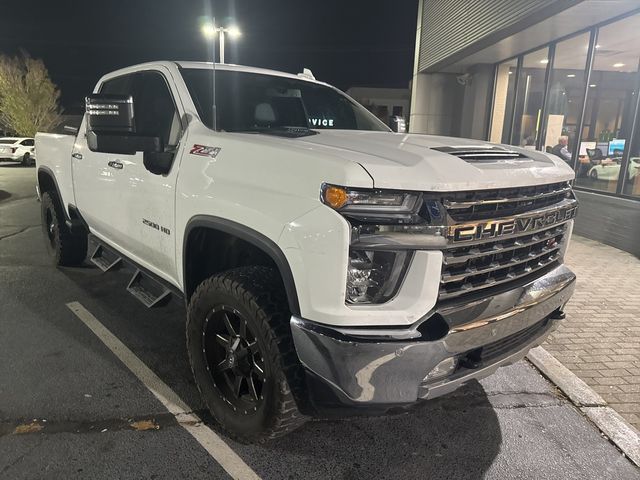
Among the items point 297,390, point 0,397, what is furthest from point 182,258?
point 0,397

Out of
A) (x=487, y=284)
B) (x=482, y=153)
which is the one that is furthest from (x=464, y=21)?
(x=487, y=284)

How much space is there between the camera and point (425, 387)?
2.17m

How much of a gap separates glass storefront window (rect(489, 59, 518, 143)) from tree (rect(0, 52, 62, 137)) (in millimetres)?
30546

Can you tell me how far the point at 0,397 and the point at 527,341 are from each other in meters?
3.19

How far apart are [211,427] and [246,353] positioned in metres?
0.62

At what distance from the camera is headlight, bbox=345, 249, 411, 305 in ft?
6.77

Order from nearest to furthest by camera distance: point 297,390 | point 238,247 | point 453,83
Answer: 1. point 297,390
2. point 238,247
3. point 453,83

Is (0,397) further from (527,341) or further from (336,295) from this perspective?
(527,341)

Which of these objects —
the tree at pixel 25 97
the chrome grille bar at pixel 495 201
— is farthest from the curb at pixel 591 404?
the tree at pixel 25 97

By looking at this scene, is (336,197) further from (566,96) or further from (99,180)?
(566,96)

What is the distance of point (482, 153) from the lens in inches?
101

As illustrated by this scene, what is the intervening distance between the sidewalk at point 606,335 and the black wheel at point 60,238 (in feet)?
16.4

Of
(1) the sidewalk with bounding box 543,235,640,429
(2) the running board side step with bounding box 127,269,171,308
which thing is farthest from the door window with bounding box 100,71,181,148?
(1) the sidewalk with bounding box 543,235,640,429

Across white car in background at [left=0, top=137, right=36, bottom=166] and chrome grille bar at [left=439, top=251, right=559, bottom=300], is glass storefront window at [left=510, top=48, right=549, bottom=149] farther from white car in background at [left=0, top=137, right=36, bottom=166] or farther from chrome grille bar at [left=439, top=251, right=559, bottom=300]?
white car in background at [left=0, top=137, right=36, bottom=166]
